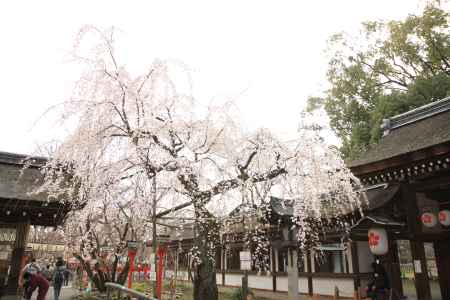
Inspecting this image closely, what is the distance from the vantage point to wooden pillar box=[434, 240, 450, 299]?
1029cm

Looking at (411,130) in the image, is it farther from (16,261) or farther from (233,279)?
(16,261)

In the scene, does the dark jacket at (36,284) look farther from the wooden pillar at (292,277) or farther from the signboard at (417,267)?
the signboard at (417,267)

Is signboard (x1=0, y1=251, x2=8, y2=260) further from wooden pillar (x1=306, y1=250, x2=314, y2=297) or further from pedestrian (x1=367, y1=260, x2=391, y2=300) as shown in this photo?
wooden pillar (x1=306, y1=250, x2=314, y2=297)

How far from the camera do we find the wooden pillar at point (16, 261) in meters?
9.51

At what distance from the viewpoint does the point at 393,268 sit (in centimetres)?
1179

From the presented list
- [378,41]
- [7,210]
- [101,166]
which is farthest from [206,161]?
[378,41]

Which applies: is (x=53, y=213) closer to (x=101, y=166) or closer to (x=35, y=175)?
(x=35, y=175)

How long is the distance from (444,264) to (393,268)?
5.63ft

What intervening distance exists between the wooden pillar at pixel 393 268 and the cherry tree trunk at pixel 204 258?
672 cm

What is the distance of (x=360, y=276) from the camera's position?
1338 cm

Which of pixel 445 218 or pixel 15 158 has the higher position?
pixel 15 158

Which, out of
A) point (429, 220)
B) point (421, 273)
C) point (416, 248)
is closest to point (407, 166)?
point (429, 220)

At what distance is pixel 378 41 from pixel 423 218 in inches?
588

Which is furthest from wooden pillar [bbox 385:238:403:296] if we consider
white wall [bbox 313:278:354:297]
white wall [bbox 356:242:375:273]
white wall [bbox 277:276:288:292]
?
white wall [bbox 277:276:288:292]
